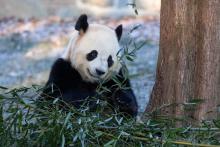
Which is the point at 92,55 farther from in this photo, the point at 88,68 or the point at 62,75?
the point at 62,75

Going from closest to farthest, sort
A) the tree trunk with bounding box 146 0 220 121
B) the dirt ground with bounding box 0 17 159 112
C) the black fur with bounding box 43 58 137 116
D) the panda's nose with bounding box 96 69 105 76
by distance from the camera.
A: the tree trunk with bounding box 146 0 220 121, the panda's nose with bounding box 96 69 105 76, the black fur with bounding box 43 58 137 116, the dirt ground with bounding box 0 17 159 112

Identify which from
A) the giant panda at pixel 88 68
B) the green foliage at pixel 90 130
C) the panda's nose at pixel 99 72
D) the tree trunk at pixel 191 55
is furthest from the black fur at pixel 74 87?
the green foliage at pixel 90 130

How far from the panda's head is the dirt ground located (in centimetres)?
196

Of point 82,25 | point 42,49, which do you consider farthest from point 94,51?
point 42,49

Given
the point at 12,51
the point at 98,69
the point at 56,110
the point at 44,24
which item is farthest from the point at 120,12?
the point at 56,110

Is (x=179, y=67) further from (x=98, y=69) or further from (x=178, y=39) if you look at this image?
(x=98, y=69)

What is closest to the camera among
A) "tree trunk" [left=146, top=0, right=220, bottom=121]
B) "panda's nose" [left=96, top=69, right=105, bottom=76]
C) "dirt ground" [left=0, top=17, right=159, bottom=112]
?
"tree trunk" [left=146, top=0, right=220, bottom=121]

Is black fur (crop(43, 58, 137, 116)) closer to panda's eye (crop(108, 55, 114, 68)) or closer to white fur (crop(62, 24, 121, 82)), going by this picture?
white fur (crop(62, 24, 121, 82))

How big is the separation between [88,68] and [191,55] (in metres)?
0.88

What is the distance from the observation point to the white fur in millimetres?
4387

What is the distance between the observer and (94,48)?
175 inches

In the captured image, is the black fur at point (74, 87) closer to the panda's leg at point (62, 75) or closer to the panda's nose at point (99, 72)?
the panda's leg at point (62, 75)

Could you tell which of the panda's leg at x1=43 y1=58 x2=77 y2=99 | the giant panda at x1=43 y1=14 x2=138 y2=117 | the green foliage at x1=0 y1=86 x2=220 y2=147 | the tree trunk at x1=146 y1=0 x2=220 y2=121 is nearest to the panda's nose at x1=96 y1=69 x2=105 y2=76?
the giant panda at x1=43 y1=14 x2=138 y2=117

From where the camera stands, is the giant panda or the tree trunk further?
the giant panda
